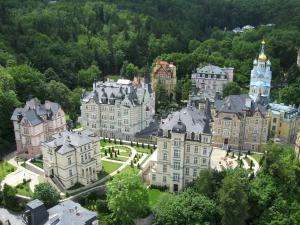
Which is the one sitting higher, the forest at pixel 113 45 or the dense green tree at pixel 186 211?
the forest at pixel 113 45

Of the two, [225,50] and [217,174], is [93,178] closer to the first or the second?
[217,174]

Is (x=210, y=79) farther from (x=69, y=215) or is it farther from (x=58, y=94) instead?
(x=69, y=215)

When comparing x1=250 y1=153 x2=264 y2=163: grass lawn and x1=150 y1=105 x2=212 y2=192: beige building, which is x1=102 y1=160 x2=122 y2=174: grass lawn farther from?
x1=250 y1=153 x2=264 y2=163: grass lawn

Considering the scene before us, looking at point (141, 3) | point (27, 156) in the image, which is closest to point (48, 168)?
point (27, 156)

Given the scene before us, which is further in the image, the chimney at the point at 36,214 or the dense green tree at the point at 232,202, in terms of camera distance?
the dense green tree at the point at 232,202

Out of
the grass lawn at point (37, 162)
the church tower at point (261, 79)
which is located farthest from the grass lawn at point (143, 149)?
the church tower at point (261, 79)

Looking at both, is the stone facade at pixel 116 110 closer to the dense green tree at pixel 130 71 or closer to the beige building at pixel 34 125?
the beige building at pixel 34 125
